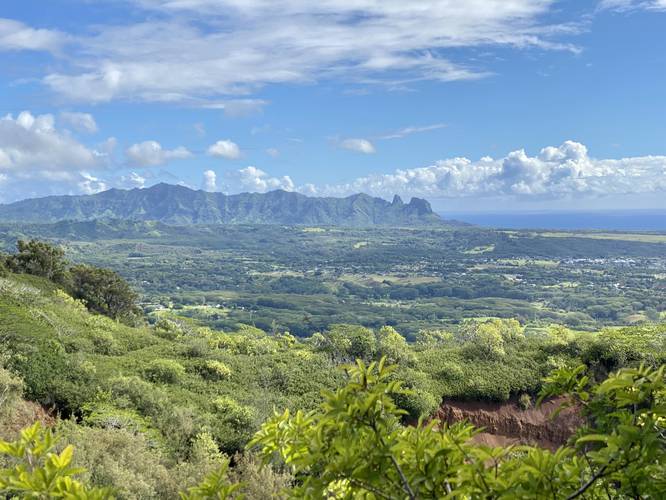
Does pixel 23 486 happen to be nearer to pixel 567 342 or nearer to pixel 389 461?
pixel 389 461

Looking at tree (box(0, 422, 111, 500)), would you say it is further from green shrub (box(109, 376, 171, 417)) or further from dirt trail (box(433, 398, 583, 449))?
dirt trail (box(433, 398, 583, 449))

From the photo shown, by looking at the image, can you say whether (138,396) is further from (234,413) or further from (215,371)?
(215,371)

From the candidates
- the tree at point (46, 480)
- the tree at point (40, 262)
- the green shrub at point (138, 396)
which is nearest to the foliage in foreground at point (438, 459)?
the tree at point (46, 480)

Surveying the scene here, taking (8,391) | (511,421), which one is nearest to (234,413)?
(8,391)

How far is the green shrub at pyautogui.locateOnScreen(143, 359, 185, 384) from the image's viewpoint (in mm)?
16719

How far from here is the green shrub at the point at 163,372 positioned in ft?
54.9

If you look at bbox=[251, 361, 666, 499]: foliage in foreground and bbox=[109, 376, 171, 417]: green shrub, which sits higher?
bbox=[251, 361, 666, 499]: foliage in foreground

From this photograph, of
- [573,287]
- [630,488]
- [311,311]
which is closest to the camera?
[630,488]

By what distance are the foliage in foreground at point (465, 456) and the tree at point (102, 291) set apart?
32.6m

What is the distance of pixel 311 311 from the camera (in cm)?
14662

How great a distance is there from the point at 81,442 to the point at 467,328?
22.0 meters

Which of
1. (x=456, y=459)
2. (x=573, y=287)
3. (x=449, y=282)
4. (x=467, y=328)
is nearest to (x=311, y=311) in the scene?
(x=449, y=282)

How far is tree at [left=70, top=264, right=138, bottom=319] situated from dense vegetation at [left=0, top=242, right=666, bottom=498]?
0.14m

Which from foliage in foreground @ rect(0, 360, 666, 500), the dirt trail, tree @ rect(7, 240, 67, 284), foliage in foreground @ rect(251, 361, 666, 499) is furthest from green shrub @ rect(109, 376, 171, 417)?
tree @ rect(7, 240, 67, 284)
